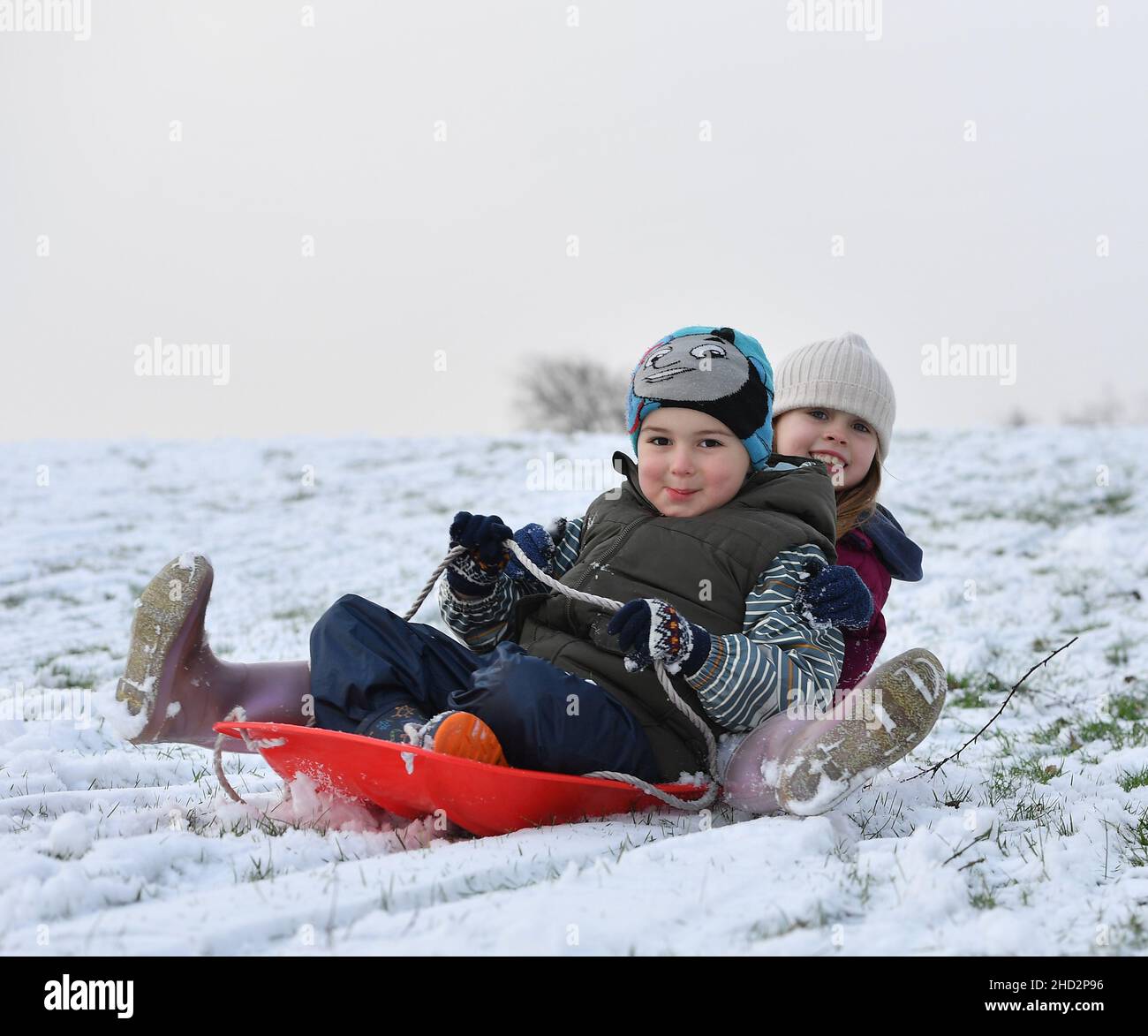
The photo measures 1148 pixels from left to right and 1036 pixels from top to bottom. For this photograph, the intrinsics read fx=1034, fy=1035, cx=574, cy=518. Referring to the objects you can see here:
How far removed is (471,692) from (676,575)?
613mm

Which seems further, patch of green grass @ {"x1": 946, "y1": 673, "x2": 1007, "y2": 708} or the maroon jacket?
patch of green grass @ {"x1": 946, "y1": 673, "x2": 1007, "y2": 708}

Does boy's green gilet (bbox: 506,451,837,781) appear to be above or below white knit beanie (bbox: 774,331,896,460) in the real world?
below

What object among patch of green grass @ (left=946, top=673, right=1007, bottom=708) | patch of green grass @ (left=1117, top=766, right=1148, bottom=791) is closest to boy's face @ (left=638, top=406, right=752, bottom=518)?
patch of green grass @ (left=1117, top=766, right=1148, bottom=791)

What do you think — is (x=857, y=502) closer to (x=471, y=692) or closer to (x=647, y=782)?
(x=647, y=782)

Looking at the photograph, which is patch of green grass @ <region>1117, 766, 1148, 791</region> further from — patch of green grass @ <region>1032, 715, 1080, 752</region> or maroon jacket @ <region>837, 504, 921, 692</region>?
maroon jacket @ <region>837, 504, 921, 692</region>

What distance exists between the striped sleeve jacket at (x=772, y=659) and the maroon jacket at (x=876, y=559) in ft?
2.10

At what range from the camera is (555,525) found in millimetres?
3113

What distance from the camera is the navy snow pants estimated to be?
2.36 meters

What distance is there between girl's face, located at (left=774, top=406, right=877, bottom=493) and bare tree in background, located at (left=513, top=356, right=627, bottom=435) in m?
22.9

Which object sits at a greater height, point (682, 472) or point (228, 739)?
point (682, 472)

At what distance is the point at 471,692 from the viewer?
2.46 meters

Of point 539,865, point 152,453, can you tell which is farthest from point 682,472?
point 152,453
